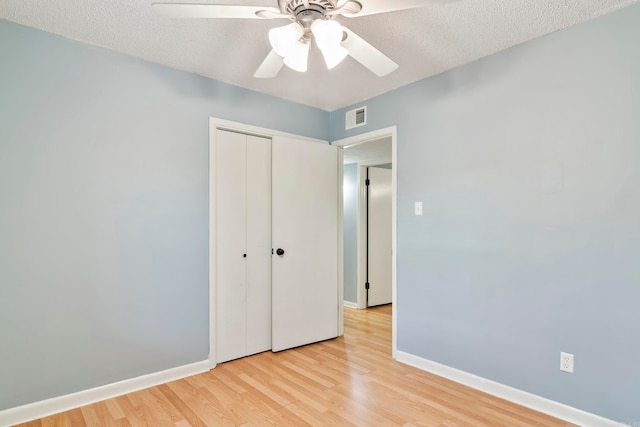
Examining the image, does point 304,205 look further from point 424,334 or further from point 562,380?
point 562,380

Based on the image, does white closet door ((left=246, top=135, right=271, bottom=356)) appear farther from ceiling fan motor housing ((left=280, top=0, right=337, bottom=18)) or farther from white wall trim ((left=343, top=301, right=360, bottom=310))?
white wall trim ((left=343, top=301, right=360, bottom=310))

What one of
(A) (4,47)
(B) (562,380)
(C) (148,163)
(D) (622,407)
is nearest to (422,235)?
(B) (562,380)

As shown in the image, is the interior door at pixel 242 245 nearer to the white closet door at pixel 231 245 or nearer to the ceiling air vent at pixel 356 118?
the white closet door at pixel 231 245

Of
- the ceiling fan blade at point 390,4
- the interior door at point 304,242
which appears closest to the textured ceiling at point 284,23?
the ceiling fan blade at point 390,4

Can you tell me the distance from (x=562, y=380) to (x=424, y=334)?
0.98m

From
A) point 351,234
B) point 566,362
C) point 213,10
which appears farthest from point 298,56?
point 351,234

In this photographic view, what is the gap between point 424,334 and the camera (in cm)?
286

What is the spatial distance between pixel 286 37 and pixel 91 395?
2.54 metres

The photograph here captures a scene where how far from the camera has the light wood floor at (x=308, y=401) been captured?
2068 millimetres

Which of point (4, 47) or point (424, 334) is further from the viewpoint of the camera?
point (424, 334)

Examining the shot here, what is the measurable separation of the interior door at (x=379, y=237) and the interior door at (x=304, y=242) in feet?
4.99

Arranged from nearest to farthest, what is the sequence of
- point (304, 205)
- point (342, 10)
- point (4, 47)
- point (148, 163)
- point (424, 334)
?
1. point (342, 10)
2. point (4, 47)
3. point (148, 163)
4. point (424, 334)
5. point (304, 205)

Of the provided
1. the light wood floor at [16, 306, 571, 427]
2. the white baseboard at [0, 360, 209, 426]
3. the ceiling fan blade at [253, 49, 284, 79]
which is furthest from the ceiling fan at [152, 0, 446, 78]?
the white baseboard at [0, 360, 209, 426]

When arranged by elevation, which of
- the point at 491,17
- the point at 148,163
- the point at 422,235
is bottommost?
the point at 422,235
